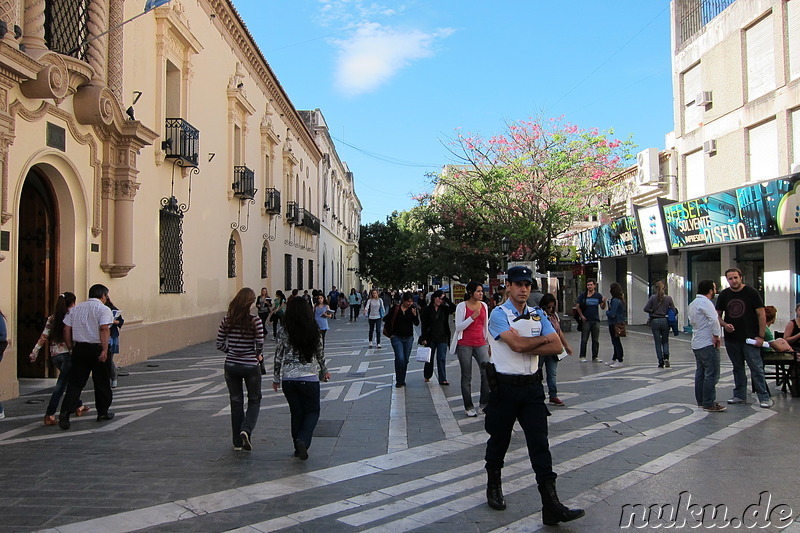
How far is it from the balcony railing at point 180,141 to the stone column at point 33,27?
566 cm

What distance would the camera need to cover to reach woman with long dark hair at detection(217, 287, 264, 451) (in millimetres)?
6551

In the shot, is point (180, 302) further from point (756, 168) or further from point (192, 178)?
point (756, 168)

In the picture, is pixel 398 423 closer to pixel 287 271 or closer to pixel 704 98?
pixel 704 98

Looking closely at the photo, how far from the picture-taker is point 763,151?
16.8m

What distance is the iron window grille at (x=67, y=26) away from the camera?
10.6 metres

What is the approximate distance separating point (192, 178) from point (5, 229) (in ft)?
27.9

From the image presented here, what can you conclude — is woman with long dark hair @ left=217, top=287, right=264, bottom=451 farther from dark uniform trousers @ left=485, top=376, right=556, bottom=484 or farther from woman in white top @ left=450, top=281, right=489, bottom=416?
woman in white top @ left=450, top=281, right=489, bottom=416

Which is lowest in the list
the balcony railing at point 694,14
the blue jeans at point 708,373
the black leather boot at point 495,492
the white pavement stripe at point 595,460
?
the white pavement stripe at point 595,460

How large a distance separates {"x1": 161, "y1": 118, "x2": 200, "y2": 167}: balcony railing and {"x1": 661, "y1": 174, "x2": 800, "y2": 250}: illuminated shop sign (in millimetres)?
13621

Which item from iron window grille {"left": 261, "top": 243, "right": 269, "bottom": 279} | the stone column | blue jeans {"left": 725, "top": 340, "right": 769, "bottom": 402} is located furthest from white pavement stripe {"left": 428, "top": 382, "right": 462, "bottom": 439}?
iron window grille {"left": 261, "top": 243, "right": 269, "bottom": 279}

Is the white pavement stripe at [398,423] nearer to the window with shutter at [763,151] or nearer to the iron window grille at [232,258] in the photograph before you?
the window with shutter at [763,151]

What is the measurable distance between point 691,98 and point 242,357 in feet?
61.0

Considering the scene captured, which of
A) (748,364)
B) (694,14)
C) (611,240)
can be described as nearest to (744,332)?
(748,364)

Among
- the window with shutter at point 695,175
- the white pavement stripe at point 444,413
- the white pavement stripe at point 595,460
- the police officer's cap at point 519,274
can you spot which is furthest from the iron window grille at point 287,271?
the police officer's cap at point 519,274
